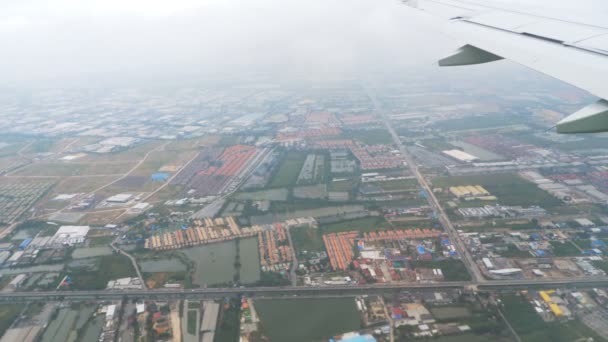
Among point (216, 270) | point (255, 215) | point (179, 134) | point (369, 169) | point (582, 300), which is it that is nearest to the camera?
point (582, 300)

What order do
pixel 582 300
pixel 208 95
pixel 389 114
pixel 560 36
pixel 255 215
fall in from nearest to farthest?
pixel 560 36
pixel 582 300
pixel 255 215
pixel 389 114
pixel 208 95

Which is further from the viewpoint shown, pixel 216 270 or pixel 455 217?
pixel 455 217

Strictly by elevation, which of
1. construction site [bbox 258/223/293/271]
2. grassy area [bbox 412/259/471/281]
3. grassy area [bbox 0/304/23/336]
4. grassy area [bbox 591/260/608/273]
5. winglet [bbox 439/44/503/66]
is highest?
winglet [bbox 439/44/503/66]

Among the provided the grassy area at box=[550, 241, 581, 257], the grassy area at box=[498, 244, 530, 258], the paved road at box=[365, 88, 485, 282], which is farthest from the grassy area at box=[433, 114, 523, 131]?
the grassy area at box=[498, 244, 530, 258]

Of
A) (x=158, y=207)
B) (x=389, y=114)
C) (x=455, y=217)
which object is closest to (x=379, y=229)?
(x=455, y=217)

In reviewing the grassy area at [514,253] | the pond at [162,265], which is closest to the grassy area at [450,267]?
the grassy area at [514,253]

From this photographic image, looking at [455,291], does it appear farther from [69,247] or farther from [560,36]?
[69,247]

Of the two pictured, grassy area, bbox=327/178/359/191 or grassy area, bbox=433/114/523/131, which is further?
grassy area, bbox=433/114/523/131

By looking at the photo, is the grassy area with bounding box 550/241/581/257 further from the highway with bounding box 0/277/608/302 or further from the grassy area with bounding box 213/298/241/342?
the grassy area with bounding box 213/298/241/342
